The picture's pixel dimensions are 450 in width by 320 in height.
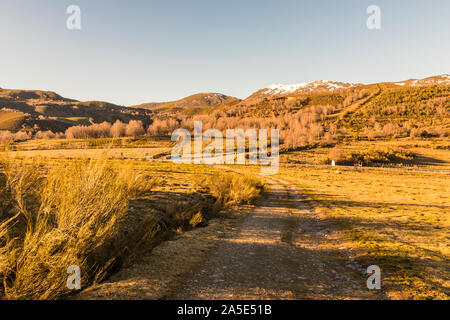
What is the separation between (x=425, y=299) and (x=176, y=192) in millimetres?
13183

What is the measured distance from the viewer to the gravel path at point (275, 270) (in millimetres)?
5078

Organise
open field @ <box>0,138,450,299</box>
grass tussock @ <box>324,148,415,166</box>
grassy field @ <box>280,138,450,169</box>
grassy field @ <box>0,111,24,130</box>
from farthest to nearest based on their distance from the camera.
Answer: grassy field @ <box>0,111,24,130</box>, grass tussock @ <box>324,148,415,166</box>, grassy field @ <box>280,138,450,169</box>, open field @ <box>0,138,450,299</box>

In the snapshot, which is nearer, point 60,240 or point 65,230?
point 60,240

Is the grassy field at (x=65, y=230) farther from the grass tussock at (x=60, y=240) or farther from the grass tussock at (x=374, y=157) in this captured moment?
the grass tussock at (x=374, y=157)

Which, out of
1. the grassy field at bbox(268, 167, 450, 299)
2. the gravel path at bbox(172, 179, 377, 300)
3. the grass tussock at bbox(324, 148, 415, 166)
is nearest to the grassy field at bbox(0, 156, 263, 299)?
the gravel path at bbox(172, 179, 377, 300)

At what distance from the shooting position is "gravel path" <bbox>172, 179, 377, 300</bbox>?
5.08 m

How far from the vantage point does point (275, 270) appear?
6.27 meters

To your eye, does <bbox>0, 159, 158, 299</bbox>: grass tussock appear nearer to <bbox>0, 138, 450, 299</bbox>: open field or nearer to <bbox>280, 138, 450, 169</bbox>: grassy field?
<bbox>0, 138, 450, 299</bbox>: open field

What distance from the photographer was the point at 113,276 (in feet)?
17.1

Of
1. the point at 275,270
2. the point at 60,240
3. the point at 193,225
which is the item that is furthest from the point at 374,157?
the point at 60,240

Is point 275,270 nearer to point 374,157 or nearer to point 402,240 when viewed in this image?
point 402,240

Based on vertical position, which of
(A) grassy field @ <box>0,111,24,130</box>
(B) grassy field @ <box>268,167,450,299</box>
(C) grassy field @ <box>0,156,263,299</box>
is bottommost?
(B) grassy field @ <box>268,167,450,299</box>
